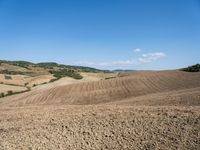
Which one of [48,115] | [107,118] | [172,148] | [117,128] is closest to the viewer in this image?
[172,148]

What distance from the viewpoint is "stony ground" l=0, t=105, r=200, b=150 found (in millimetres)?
10161

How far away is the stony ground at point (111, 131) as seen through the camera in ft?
33.3

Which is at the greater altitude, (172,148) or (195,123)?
(195,123)

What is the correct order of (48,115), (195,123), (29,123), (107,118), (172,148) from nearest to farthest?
(172,148)
(195,123)
(107,118)
(29,123)
(48,115)

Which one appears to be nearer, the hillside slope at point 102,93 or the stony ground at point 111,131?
the stony ground at point 111,131

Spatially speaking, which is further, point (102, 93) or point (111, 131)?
point (102, 93)

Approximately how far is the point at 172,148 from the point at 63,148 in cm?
454

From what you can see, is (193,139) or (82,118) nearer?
(193,139)

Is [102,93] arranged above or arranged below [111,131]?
below

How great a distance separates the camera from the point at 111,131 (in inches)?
447

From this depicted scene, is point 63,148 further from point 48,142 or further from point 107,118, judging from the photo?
point 107,118

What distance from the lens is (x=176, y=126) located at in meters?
10.7

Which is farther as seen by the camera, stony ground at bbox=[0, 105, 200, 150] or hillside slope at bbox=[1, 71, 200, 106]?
hillside slope at bbox=[1, 71, 200, 106]

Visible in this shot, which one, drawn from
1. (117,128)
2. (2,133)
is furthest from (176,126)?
(2,133)
